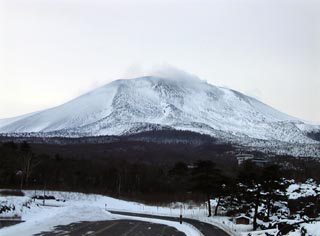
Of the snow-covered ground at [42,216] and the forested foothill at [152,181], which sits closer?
the snow-covered ground at [42,216]

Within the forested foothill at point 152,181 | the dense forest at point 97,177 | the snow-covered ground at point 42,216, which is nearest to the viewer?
the snow-covered ground at point 42,216

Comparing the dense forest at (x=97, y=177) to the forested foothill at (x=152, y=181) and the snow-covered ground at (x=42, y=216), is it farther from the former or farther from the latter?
the snow-covered ground at (x=42, y=216)

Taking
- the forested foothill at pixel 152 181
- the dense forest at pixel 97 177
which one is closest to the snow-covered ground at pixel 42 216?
the forested foothill at pixel 152 181

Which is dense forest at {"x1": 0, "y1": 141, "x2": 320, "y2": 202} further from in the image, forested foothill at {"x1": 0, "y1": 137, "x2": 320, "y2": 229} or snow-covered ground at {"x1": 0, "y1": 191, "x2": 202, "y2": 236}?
snow-covered ground at {"x1": 0, "y1": 191, "x2": 202, "y2": 236}

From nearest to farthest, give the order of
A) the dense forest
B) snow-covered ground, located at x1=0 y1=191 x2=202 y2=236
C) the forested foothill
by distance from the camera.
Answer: snow-covered ground, located at x1=0 y1=191 x2=202 y2=236, the forested foothill, the dense forest

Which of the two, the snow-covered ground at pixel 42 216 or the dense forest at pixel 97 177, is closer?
the snow-covered ground at pixel 42 216

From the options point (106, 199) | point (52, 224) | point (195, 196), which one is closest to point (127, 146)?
point (195, 196)

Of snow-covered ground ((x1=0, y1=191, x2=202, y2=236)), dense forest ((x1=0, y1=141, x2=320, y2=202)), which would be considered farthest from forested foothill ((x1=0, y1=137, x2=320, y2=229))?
snow-covered ground ((x1=0, y1=191, x2=202, y2=236))

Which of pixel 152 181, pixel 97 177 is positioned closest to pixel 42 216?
pixel 97 177

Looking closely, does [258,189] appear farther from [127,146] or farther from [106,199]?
[127,146]

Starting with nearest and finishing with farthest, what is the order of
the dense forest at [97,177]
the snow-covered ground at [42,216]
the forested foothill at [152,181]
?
the snow-covered ground at [42,216], the forested foothill at [152,181], the dense forest at [97,177]

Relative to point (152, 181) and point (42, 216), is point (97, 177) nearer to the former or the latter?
point (152, 181)
